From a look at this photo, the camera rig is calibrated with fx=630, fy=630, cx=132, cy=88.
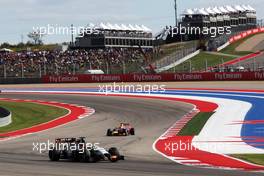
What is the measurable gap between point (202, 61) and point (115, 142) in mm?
47519

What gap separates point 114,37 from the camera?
287ft

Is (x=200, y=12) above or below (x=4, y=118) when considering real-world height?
above

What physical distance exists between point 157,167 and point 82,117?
18470 mm

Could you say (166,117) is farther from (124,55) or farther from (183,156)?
(124,55)

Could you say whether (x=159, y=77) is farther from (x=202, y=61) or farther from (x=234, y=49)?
(x=234, y=49)

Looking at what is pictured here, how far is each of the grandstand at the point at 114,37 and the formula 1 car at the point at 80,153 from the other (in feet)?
221

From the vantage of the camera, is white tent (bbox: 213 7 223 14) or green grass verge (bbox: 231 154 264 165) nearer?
green grass verge (bbox: 231 154 264 165)

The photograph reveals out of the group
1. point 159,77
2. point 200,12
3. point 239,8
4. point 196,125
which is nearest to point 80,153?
point 196,125

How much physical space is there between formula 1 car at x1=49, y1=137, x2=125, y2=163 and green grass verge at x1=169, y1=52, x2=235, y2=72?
143ft

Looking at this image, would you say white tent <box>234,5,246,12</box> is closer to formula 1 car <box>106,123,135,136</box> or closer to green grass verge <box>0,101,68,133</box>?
green grass verge <box>0,101,68,133</box>

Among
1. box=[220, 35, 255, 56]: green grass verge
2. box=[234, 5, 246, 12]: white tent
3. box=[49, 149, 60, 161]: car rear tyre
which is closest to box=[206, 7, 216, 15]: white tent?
box=[234, 5, 246, 12]: white tent

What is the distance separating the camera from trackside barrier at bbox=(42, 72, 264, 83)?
5131 cm

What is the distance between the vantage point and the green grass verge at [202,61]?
62.9m

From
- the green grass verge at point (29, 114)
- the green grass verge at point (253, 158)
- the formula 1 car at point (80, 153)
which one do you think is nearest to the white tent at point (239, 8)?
the green grass verge at point (29, 114)
